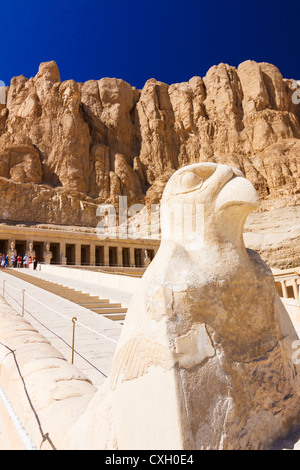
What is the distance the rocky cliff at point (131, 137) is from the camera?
39.7 m

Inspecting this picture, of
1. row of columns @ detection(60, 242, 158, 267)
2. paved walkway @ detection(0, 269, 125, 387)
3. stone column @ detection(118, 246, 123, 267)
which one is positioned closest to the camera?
paved walkway @ detection(0, 269, 125, 387)

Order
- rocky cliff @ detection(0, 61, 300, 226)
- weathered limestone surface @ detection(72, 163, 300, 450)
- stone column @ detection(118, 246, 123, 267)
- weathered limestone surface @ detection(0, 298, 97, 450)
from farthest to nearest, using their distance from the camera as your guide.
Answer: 1. rocky cliff @ detection(0, 61, 300, 226)
2. stone column @ detection(118, 246, 123, 267)
3. weathered limestone surface @ detection(0, 298, 97, 450)
4. weathered limestone surface @ detection(72, 163, 300, 450)

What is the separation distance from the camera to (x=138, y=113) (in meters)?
51.6

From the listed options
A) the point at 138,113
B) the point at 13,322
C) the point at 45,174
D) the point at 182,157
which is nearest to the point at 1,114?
the point at 45,174

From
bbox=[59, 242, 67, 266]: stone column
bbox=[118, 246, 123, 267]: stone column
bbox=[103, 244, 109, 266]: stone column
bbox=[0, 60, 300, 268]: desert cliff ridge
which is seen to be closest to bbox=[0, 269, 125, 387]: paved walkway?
bbox=[59, 242, 67, 266]: stone column

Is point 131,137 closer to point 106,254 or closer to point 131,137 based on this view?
point 131,137

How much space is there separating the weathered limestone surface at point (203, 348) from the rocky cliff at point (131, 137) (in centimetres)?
3665

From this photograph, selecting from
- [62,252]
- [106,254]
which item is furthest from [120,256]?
[62,252]

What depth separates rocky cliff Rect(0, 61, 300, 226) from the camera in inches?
1563

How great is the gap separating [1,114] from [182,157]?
1063 inches

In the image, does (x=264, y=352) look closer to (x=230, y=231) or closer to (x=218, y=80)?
(x=230, y=231)

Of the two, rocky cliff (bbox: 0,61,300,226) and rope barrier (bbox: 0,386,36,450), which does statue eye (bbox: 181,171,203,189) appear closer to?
rope barrier (bbox: 0,386,36,450)

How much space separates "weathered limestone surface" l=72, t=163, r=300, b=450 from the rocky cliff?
3665 cm

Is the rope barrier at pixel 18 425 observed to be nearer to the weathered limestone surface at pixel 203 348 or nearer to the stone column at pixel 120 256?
the weathered limestone surface at pixel 203 348
